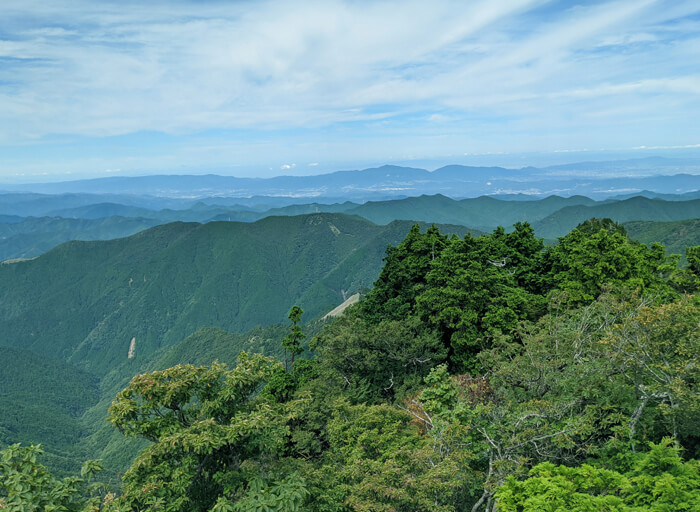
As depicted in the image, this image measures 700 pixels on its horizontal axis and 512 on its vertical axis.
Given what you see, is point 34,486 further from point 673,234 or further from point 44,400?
point 44,400

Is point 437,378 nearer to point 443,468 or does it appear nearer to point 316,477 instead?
point 443,468

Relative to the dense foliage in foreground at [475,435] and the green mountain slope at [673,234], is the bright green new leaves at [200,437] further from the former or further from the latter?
the green mountain slope at [673,234]

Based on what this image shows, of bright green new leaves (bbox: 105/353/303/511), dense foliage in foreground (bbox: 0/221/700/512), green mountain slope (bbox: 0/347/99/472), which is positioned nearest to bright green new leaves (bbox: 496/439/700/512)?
dense foliage in foreground (bbox: 0/221/700/512)

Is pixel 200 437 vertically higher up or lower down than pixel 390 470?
higher up

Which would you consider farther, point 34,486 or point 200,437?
point 200,437

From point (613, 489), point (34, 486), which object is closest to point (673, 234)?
point (613, 489)

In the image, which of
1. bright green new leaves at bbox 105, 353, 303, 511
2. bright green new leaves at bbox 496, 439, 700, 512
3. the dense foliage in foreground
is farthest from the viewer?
bright green new leaves at bbox 105, 353, 303, 511

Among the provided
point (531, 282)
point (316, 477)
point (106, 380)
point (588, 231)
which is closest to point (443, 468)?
point (316, 477)

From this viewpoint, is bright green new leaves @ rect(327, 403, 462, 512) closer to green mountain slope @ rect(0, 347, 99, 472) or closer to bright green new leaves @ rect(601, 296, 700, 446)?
bright green new leaves @ rect(601, 296, 700, 446)
